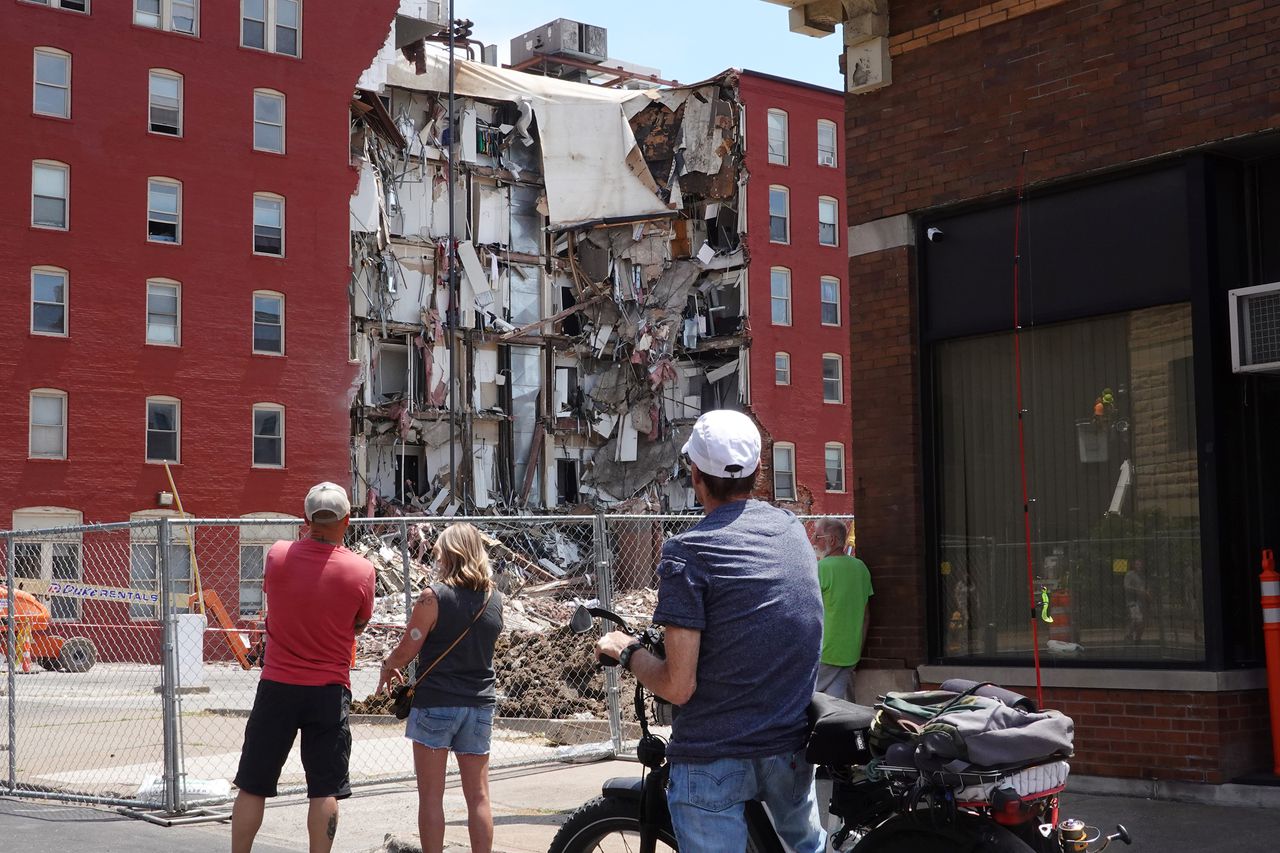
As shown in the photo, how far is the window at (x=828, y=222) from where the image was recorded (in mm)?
50656

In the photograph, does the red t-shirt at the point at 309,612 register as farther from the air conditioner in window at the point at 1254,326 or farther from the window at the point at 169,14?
the window at the point at 169,14

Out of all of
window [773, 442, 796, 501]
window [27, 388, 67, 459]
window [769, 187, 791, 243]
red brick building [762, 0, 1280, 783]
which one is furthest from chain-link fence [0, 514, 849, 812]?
window [769, 187, 791, 243]

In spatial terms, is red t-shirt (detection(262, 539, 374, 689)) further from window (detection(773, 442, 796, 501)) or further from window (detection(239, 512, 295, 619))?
window (detection(773, 442, 796, 501))

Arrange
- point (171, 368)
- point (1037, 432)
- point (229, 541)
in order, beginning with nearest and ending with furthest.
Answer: point (1037, 432) < point (229, 541) < point (171, 368)

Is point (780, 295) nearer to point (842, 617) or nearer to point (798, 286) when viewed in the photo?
point (798, 286)

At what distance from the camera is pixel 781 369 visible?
49.5m

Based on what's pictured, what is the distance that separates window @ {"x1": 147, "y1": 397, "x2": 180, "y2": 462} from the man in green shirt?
97.2ft

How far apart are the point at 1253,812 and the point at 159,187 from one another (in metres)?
34.1

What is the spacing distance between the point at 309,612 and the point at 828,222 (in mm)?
45408

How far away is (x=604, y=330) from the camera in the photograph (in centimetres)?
5016

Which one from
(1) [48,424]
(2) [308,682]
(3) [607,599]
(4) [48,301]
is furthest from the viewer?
(4) [48,301]

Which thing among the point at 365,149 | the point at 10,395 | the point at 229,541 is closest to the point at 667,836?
the point at 229,541

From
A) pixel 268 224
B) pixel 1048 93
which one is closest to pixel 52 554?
pixel 268 224

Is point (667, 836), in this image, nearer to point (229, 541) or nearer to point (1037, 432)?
point (1037, 432)
